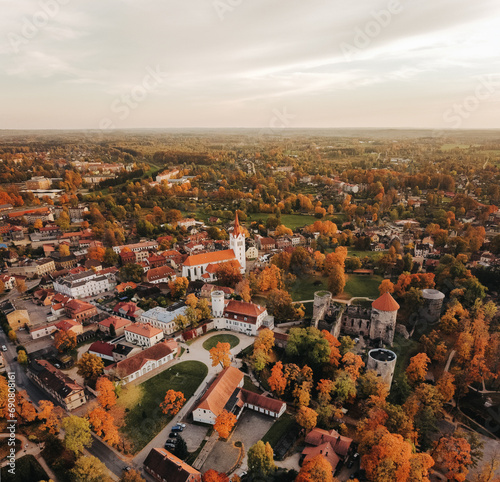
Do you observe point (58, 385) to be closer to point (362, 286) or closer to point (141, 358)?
point (141, 358)

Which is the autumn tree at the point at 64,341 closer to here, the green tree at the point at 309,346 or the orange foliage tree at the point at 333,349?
the green tree at the point at 309,346

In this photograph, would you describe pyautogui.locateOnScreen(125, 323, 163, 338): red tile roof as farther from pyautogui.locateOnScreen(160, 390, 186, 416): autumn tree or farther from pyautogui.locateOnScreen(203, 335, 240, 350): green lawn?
Result: pyautogui.locateOnScreen(160, 390, 186, 416): autumn tree

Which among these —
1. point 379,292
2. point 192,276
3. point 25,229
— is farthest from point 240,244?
point 25,229

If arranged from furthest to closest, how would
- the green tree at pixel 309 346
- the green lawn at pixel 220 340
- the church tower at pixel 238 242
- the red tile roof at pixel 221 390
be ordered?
the church tower at pixel 238 242
the green lawn at pixel 220 340
the green tree at pixel 309 346
the red tile roof at pixel 221 390

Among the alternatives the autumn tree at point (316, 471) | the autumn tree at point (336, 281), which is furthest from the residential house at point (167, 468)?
the autumn tree at point (336, 281)

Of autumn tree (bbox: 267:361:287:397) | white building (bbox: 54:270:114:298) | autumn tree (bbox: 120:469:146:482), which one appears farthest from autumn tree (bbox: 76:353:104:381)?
white building (bbox: 54:270:114:298)

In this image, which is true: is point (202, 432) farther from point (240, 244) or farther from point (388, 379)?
point (240, 244)
